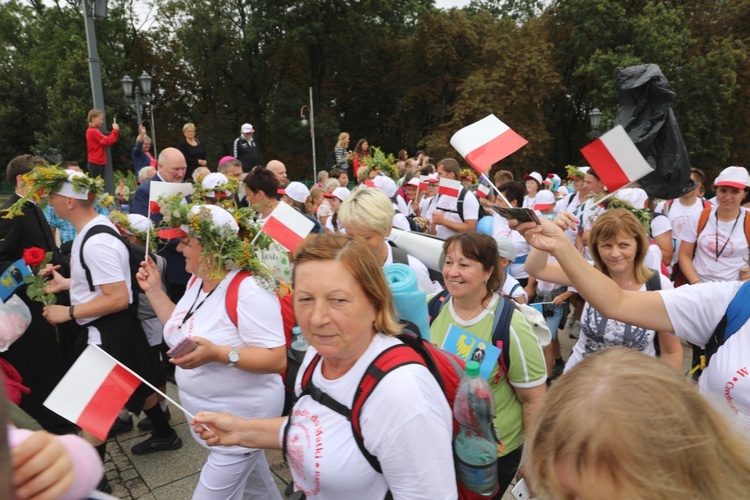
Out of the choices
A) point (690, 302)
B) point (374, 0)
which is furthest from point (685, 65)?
point (690, 302)

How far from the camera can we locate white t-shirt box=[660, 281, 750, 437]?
1.96m

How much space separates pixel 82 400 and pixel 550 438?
2.22 meters

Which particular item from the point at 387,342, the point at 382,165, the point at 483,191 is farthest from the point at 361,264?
the point at 382,165

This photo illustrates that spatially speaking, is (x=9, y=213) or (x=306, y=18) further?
(x=306, y=18)

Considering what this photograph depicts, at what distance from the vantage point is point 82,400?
246cm

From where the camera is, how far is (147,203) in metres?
6.04

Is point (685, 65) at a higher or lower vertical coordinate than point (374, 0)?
lower

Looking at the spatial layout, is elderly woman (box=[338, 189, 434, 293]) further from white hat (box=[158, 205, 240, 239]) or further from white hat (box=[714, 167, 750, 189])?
white hat (box=[714, 167, 750, 189])

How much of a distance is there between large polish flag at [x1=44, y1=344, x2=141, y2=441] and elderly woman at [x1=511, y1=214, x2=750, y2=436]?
2.00 m

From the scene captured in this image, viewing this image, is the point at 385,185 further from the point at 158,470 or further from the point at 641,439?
the point at 641,439

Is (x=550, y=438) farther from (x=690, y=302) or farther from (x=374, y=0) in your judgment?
(x=374, y=0)

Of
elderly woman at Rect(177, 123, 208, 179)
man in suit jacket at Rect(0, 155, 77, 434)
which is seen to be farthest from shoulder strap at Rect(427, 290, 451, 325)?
elderly woman at Rect(177, 123, 208, 179)

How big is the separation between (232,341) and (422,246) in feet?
5.59

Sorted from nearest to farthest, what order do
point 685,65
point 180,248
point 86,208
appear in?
point 180,248 → point 86,208 → point 685,65
